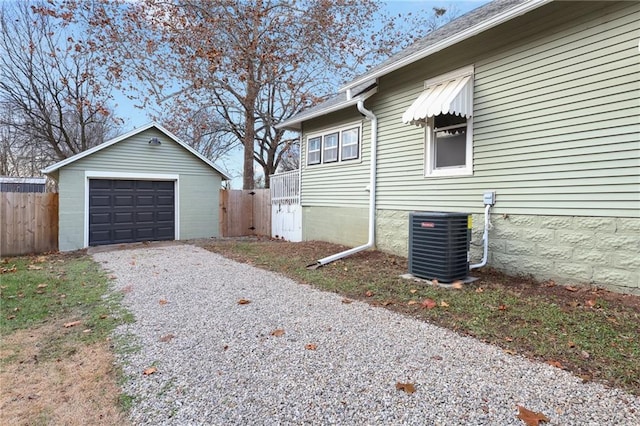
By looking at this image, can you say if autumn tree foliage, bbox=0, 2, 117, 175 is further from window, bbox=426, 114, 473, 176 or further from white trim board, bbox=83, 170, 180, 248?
window, bbox=426, 114, 473, 176

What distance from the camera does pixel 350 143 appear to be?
368 inches

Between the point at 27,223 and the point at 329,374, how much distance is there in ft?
38.8

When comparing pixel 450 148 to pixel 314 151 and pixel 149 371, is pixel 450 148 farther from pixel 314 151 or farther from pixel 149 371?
pixel 149 371

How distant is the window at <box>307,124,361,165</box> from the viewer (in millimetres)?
9211

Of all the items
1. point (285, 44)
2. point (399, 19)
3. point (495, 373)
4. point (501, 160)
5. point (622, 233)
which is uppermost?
point (399, 19)

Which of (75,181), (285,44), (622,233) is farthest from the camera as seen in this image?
(285,44)

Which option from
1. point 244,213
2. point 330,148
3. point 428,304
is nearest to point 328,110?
point 330,148

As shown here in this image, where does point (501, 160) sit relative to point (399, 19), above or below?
below

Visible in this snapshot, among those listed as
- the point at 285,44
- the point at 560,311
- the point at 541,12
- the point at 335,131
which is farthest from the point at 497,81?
the point at 285,44

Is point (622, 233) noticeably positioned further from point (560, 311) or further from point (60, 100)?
Result: point (60, 100)

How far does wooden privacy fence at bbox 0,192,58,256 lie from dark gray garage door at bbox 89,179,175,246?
1.08 meters

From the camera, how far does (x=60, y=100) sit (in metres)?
17.5

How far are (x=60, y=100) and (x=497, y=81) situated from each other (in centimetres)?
1990

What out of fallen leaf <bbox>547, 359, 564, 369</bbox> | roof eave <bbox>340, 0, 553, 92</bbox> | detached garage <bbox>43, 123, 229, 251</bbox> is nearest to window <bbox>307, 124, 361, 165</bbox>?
roof eave <bbox>340, 0, 553, 92</bbox>
